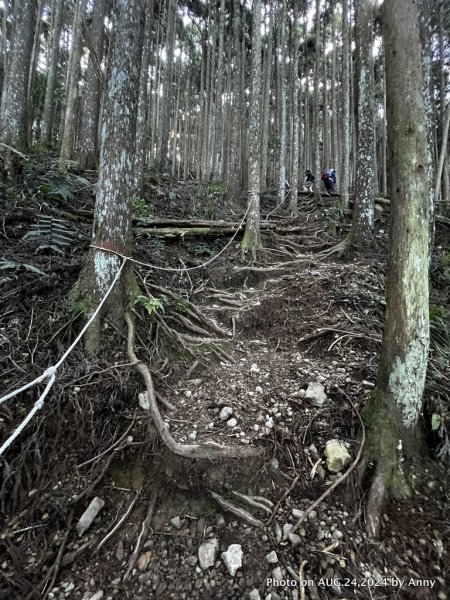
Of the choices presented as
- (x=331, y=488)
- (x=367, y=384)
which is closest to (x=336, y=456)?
(x=331, y=488)

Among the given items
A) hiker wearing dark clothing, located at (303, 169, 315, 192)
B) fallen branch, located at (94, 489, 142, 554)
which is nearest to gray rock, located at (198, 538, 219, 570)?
fallen branch, located at (94, 489, 142, 554)

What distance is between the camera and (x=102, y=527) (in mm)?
2137

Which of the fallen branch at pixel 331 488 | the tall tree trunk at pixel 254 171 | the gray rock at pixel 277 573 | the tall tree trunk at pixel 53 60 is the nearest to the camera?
the gray rock at pixel 277 573

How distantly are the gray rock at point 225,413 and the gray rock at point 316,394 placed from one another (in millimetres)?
724

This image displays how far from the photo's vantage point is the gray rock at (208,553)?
189cm

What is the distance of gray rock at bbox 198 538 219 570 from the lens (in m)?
1.89

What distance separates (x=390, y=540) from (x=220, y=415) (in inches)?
58.0

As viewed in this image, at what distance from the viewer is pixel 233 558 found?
6.16 feet

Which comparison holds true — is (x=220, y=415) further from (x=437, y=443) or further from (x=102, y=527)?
(x=437, y=443)

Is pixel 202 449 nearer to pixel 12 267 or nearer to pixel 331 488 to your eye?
pixel 331 488

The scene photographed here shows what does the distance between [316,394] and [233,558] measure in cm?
142

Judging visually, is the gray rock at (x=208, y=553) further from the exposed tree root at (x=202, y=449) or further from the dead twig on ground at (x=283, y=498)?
the exposed tree root at (x=202, y=449)

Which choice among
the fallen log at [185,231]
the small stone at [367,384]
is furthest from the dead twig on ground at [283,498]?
the fallen log at [185,231]

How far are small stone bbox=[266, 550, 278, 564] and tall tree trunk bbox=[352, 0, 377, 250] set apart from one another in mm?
5705
